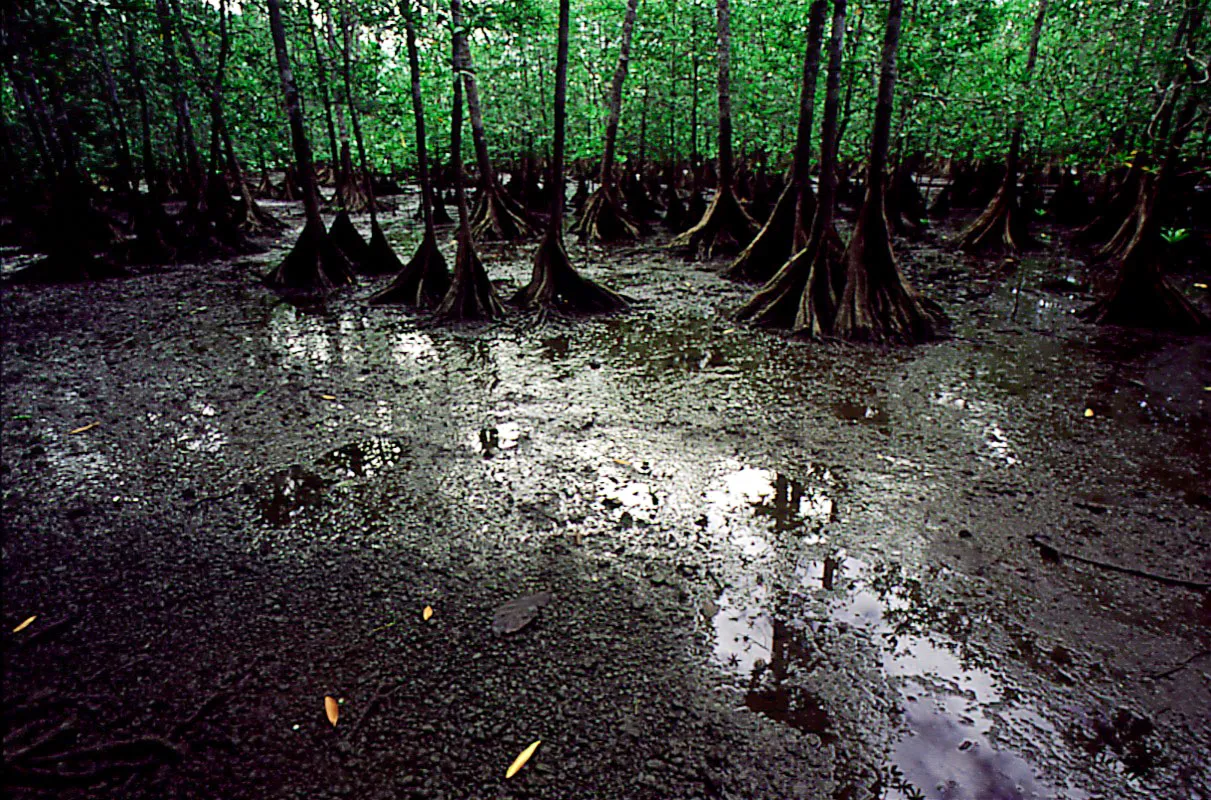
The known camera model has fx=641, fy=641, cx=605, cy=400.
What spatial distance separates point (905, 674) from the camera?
218cm

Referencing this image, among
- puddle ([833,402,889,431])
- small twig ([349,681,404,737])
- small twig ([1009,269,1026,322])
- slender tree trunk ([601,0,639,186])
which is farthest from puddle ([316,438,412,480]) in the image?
slender tree trunk ([601,0,639,186])

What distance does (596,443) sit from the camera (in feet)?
12.9

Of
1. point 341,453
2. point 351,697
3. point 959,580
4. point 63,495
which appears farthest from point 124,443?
point 959,580

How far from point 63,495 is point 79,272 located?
7225 millimetres

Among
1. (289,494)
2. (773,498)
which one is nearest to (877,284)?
(773,498)

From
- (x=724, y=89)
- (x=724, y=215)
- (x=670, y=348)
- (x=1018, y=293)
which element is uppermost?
(x=724, y=89)

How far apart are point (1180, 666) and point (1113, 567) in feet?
1.88

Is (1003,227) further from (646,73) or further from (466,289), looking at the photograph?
(646,73)

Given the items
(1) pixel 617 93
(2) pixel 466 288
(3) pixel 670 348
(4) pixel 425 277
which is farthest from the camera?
(1) pixel 617 93

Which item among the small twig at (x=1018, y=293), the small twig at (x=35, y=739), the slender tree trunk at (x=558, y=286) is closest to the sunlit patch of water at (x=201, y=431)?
the small twig at (x=35, y=739)

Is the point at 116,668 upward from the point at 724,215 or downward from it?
downward

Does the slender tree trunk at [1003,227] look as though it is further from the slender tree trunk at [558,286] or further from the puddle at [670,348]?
the slender tree trunk at [558,286]

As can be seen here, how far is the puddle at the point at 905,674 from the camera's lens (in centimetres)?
183

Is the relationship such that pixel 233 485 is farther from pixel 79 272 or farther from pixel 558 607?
pixel 79 272
